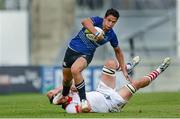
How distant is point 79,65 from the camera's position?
15688 millimetres

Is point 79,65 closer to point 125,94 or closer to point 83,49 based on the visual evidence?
point 83,49

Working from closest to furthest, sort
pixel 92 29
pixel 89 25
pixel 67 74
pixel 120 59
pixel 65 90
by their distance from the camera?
pixel 92 29 → pixel 89 25 → pixel 65 90 → pixel 67 74 → pixel 120 59

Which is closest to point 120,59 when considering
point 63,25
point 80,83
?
point 80,83

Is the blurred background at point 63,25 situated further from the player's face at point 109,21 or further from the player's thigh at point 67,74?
the player's face at point 109,21

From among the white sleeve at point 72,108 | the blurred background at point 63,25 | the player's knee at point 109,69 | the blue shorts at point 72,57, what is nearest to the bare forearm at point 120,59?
the player's knee at point 109,69

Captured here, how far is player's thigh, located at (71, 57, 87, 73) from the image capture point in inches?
613

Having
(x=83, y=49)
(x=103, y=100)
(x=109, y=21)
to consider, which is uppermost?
(x=109, y=21)

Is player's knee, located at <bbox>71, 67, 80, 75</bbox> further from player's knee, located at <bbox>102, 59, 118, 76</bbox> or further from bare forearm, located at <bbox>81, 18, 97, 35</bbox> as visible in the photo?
bare forearm, located at <bbox>81, 18, 97, 35</bbox>

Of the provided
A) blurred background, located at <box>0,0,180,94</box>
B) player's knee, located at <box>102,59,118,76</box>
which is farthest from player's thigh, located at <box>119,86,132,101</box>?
blurred background, located at <box>0,0,180,94</box>

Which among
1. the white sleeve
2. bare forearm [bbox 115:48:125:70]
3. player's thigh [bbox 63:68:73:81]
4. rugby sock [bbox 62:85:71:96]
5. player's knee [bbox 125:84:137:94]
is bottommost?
the white sleeve

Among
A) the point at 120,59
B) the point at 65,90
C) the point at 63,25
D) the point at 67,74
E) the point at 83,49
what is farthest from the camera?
the point at 63,25

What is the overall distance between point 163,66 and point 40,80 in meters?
22.0

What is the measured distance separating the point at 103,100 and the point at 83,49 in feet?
3.49

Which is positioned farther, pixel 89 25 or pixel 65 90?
pixel 65 90
